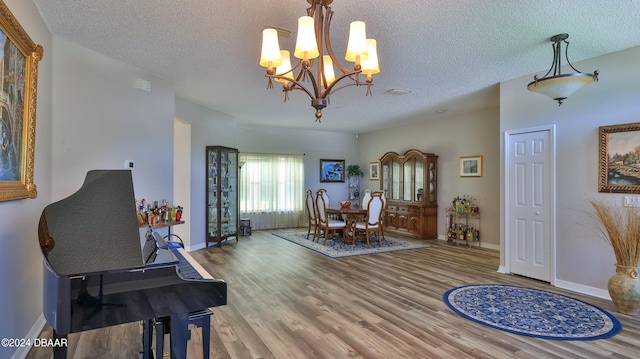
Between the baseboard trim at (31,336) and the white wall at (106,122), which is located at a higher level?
the white wall at (106,122)

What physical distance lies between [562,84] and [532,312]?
2228 millimetres

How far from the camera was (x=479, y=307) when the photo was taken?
3.38 metres

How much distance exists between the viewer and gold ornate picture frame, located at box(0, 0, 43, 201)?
199 cm

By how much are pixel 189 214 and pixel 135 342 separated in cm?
354

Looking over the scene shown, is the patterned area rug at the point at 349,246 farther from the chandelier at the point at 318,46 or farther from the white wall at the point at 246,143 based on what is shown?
the chandelier at the point at 318,46

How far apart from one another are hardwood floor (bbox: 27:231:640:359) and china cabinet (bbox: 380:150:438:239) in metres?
2.36

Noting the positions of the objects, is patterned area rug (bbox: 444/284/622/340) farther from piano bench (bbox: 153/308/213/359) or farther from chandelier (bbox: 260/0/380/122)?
chandelier (bbox: 260/0/380/122)

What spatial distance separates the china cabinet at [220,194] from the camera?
6492 mm

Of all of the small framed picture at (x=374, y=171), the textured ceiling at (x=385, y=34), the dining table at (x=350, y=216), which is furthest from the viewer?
the small framed picture at (x=374, y=171)

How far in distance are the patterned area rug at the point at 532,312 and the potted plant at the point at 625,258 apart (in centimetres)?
22

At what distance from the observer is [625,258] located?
3.27 meters

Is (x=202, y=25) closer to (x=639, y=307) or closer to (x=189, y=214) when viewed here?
(x=189, y=214)

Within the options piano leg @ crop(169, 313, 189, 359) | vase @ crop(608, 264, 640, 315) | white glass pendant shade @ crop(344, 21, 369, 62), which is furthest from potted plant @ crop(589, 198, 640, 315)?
piano leg @ crop(169, 313, 189, 359)

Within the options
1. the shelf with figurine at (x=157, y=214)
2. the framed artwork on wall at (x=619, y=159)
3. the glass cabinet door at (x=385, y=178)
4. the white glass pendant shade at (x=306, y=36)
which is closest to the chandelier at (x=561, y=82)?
the framed artwork on wall at (x=619, y=159)
